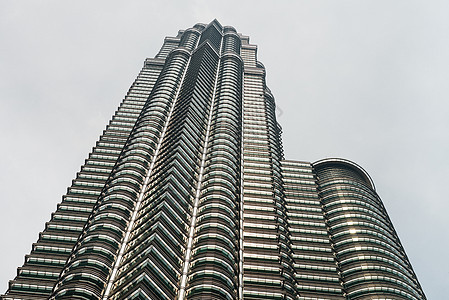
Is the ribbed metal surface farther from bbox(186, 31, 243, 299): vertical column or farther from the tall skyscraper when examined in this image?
bbox(186, 31, 243, 299): vertical column

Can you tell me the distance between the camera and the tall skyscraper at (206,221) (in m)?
85.2

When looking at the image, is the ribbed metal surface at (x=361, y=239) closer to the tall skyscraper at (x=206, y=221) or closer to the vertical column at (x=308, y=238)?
the tall skyscraper at (x=206, y=221)

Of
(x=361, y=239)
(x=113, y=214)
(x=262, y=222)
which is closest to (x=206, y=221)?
(x=262, y=222)

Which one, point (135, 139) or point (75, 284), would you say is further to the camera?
point (135, 139)

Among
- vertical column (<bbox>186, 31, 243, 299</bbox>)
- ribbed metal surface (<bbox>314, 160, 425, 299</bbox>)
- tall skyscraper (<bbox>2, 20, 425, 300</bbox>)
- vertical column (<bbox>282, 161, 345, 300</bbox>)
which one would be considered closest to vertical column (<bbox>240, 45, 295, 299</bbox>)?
tall skyscraper (<bbox>2, 20, 425, 300</bbox>)

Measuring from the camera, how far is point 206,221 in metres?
99.8

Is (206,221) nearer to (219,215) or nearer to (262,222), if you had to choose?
(219,215)

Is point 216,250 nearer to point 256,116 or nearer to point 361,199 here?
point 361,199

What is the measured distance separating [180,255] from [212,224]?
1134 centimetres

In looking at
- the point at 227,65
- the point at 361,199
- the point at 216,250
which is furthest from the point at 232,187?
the point at 227,65

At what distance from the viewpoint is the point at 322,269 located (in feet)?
361

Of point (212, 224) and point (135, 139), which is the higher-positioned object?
point (135, 139)

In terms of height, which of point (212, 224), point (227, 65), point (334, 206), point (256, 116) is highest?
point (227, 65)

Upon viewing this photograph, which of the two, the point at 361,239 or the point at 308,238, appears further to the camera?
the point at 308,238
